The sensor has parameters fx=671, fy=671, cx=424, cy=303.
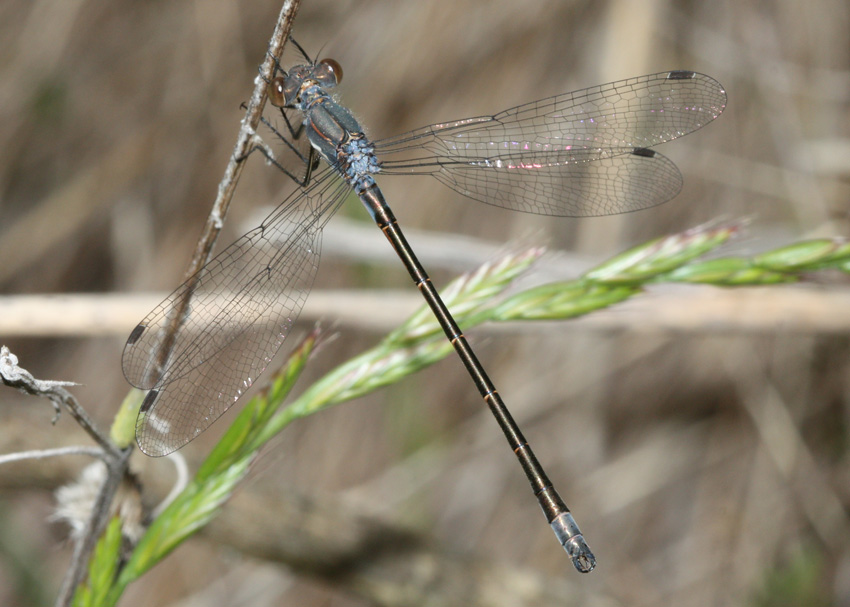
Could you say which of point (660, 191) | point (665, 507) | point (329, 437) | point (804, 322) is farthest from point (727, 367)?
point (329, 437)

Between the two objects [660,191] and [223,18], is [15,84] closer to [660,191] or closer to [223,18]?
[223,18]

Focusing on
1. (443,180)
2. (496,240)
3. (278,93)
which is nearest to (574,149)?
(443,180)

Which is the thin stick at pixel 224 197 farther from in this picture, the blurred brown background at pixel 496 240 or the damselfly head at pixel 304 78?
the blurred brown background at pixel 496 240

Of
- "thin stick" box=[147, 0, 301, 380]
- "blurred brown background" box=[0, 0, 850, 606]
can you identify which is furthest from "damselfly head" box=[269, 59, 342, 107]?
"blurred brown background" box=[0, 0, 850, 606]

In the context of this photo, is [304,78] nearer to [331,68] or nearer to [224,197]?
[331,68]

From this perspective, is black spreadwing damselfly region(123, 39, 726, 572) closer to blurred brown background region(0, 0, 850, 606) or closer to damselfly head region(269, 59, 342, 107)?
damselfly head region(269, 59, 342, 107)

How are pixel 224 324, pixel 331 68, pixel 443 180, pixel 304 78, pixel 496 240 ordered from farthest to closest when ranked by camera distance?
1. pixel 496 240
2. pixel 443 180
3. pixel 331 68
4. pixel 304 78
5. pixel 224 324

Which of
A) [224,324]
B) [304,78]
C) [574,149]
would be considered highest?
[304,78]
